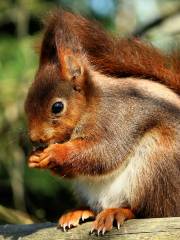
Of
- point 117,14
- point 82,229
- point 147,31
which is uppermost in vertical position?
point 117,14

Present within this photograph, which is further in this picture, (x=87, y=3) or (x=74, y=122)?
(x=87, y=3)

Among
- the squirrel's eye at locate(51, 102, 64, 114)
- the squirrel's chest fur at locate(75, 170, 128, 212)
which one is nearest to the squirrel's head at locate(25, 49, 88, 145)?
the squirrel's eye at locate(51, 102, 64, 114)

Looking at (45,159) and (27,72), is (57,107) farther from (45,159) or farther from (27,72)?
(27,72)

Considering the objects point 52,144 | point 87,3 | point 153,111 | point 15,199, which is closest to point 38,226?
→ point 52,144

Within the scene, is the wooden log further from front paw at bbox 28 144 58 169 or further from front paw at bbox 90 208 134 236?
front paw at bbox 28 144 58 169

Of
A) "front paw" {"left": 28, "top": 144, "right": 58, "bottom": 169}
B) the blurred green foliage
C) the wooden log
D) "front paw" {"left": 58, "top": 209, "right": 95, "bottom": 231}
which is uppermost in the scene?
the blurred green foliage

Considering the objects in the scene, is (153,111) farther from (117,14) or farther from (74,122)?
(117,14)

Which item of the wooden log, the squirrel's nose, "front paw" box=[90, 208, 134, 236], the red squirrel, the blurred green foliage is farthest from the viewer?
the blurred green foliage
